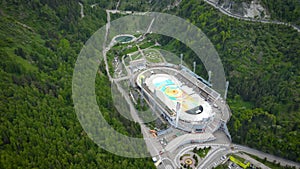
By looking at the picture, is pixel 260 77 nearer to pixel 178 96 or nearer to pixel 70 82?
pixel 178 96

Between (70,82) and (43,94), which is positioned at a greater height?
(70,82)

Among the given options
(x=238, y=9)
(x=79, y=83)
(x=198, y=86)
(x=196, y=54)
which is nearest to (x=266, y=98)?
(x=198, y=86)

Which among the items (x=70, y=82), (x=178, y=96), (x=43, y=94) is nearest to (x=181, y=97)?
(x=178, y=96)

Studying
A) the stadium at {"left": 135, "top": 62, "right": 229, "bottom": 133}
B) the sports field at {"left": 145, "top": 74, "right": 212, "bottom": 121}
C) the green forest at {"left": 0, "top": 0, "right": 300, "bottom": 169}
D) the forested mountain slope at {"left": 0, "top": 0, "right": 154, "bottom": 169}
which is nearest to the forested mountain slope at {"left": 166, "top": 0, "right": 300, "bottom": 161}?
the green forest at {"left": 0, "top": 0, "right": 300, "bottom": 169}

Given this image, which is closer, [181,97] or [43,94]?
[43,94]

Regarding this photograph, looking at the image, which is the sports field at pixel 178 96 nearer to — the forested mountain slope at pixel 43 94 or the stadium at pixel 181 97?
the stadium at pixel 181 97

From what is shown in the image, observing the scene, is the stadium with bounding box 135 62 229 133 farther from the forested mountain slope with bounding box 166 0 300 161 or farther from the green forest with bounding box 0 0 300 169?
the forested mountain slope with bounding box 166 0 300 161
